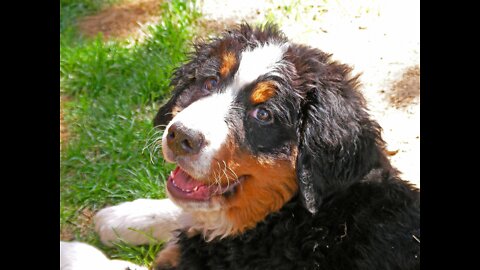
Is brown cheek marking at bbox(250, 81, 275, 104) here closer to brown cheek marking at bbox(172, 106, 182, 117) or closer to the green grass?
brown cheek marking at bbox(172, 106, 182, 117)

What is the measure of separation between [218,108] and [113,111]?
2174 mm

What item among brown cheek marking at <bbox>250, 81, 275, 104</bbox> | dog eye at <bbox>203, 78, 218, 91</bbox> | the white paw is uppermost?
brown cheek marking at <bbox>250, 81, 275, 104</bbox>

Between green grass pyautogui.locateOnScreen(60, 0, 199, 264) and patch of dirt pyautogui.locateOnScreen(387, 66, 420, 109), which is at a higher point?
patch of dirt pyautogui.locateOnScreen(387, 66, 420, 109)

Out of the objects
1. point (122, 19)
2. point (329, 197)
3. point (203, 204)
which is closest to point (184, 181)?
point (203, 204)

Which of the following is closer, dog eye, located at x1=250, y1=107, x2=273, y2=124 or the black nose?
the black nose

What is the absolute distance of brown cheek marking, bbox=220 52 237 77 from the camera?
357cm

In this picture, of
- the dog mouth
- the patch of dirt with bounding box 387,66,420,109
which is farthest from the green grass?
the patch of dirt with bounding box 387,66,420,109

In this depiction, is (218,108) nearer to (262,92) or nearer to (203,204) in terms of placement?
(262,92)

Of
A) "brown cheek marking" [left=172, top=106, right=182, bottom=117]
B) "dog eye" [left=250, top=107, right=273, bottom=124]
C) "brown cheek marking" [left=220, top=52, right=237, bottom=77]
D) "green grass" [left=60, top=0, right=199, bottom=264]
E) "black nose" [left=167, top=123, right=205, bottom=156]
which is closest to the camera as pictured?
"black nose" [left=167, top=123, right=205, bottom=156]

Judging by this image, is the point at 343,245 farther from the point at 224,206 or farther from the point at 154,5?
the point at 154,5

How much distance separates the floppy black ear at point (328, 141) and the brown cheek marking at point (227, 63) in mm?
345
